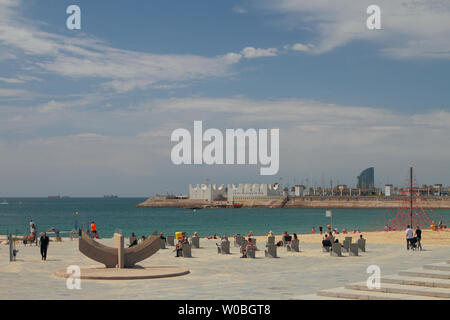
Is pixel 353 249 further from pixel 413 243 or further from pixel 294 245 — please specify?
pixel 413 243

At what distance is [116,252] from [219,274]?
375 centimetres

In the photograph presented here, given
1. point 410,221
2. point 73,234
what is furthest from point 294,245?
point 410,221

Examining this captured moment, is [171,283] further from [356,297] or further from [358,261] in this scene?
[358,261]

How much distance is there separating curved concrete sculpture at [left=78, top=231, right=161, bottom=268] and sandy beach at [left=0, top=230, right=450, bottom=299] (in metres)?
1.44

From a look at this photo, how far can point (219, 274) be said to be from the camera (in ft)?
65.7

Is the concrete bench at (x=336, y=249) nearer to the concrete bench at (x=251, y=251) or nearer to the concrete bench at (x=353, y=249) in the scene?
the concrete bench at (x=353, y=249)

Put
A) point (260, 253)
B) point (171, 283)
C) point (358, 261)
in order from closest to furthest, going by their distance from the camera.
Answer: point (171, 283) < point (358, 261) < point (260, 253)

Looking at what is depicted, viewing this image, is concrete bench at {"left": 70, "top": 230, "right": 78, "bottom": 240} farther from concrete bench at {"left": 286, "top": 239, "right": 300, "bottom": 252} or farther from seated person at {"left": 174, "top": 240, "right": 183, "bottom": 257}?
concrete bench at {"left": 286, "top": 239, "right": 300, "bottom": 252}

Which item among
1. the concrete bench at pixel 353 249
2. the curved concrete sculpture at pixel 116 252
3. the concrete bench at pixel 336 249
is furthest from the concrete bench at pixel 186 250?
the concrete bench at pixel 353 249

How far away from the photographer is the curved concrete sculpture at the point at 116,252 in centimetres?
2042

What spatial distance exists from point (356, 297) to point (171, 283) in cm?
581
